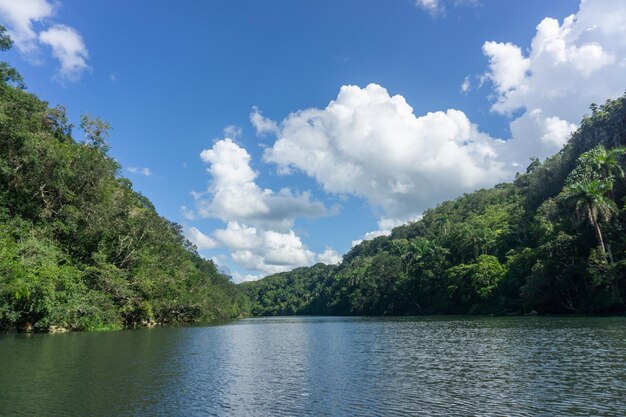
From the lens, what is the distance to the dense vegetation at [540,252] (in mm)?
60856

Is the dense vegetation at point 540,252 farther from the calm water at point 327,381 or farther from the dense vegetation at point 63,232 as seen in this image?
the dense vegetation at point 63,232

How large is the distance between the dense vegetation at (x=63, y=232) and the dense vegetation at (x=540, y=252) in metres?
61.3

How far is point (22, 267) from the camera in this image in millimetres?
40969

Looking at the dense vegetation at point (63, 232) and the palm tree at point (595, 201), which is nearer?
the dense vegetation at point (63, 232)

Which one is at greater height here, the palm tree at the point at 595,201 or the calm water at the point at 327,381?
the palm tree at the point at 595,201

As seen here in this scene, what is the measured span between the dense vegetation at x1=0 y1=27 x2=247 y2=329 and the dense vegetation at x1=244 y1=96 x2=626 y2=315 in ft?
201

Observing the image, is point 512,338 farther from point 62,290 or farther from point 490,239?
point 490,239

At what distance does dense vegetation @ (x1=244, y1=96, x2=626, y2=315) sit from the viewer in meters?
60.9

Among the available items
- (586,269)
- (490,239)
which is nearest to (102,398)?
(586,269)

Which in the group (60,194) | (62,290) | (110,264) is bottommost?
(62,290)

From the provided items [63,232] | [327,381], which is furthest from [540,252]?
[63,232]

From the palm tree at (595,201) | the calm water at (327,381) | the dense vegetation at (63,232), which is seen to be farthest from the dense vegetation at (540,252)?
the dense vegetation at (63,232)

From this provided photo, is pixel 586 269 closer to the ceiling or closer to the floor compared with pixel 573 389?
closer to the ceiling

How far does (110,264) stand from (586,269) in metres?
65.1
